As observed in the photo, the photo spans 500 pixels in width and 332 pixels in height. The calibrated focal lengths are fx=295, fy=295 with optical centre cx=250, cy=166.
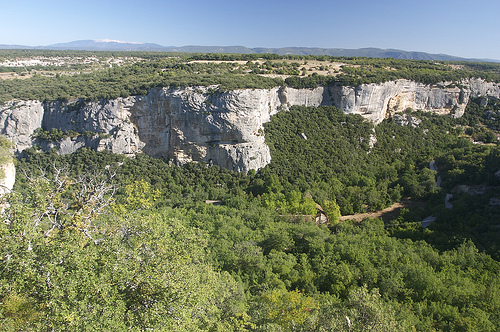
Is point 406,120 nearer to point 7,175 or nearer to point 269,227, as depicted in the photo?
point 269,227

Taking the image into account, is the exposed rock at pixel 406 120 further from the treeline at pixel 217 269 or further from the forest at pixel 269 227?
the treeline at pixel 217 269

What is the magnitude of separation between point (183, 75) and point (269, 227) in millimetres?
23376

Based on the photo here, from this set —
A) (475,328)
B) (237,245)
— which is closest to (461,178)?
(475,328)

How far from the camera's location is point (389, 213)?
3241 cm

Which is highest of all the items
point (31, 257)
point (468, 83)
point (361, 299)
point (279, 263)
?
point (468, 83)

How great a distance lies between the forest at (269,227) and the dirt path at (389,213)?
0.54 metres

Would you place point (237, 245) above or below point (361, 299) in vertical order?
below

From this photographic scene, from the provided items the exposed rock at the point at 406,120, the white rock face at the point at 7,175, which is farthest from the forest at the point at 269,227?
the white rock face at the point at 7,175

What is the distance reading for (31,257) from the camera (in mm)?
7598

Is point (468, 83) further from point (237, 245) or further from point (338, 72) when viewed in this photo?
point (237, 245)

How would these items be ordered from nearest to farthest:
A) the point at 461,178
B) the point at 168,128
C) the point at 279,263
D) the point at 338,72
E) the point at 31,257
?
1. the point at 31,257
2. the point at 279,263
3. the point at 461,178
4. the point at 168,128
5. the point at 338,72

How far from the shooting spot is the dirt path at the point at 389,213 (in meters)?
31.3

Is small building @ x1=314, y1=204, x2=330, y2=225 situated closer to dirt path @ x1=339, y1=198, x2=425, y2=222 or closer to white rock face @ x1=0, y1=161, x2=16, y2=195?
dirt path @ x1=339, y1=198, x2=425, y2=222

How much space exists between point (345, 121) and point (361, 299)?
107ft
